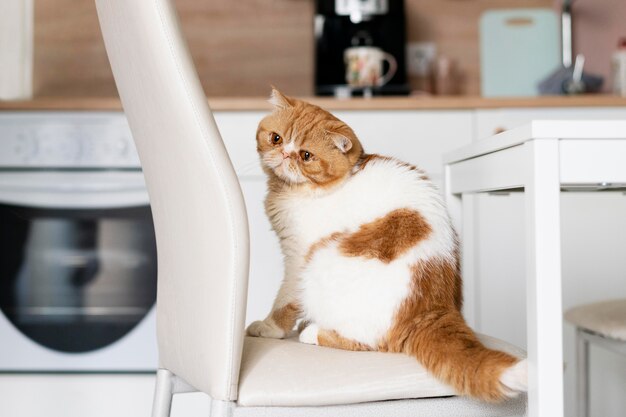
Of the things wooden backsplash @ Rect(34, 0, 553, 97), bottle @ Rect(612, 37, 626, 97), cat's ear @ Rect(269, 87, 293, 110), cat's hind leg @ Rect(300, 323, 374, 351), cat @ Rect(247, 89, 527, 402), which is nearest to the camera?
cat @ Rect(247, 89, 527, 402)

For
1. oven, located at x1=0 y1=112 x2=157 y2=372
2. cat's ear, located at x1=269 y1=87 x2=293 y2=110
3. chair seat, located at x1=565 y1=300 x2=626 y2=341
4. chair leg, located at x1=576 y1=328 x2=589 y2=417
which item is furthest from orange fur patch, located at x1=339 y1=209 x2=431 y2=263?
oven, located at x1=0 y1=112 x2=157 y2=372

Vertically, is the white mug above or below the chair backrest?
above

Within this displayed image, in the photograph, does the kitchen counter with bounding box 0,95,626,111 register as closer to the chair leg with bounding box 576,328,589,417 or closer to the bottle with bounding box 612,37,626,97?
the bottle with bounding box 612,37,626,97

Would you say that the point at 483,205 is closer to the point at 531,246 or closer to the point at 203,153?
the point at 531,246

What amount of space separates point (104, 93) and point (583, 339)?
69.8 inches

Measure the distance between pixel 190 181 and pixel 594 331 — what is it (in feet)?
3.04

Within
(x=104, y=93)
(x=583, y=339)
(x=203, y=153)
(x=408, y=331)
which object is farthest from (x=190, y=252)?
(x=104, y=93)

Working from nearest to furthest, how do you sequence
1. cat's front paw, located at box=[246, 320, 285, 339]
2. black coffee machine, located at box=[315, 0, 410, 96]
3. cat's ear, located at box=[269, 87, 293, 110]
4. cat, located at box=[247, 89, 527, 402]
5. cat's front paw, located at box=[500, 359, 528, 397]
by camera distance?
cat's front paw, located at box=[500, 359, 528, 397]
cat, located at box=[247, 89, 527, 402]
cat's front paw, located at box=[246, 320, 285, 339]
cat's ear, located at box=[269, 87, 293, 110]
black coffee machine, located at box=[315, 0, 410, 96]

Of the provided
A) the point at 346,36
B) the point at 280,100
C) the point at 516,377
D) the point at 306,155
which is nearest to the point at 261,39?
the point at 346,36

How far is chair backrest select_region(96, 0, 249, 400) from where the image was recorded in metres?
0.89

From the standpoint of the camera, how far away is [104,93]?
8.49ft

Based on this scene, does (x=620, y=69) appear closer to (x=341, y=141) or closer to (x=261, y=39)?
(x=261, y=39)

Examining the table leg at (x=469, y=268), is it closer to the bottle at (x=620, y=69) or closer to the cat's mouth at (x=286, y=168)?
the bottle at (x=620, y=69)

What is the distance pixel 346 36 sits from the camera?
243 centimetres
